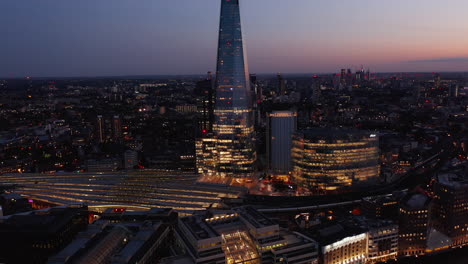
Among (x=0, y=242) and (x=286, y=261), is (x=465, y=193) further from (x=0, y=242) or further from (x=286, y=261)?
(x=0, y=242)

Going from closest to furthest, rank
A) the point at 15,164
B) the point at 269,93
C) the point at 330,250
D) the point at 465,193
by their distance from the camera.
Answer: the point at 330,250 → the point at 465,193 → the point at 15,164 → the point at 269,93

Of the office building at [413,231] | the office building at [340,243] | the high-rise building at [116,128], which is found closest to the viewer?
the office building at [340,243]

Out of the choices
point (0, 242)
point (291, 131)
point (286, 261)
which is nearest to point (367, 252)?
point (286, 261)

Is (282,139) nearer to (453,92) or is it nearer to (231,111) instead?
(231,111)

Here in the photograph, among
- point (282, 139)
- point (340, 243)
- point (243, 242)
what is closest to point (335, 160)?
point (282, 139)

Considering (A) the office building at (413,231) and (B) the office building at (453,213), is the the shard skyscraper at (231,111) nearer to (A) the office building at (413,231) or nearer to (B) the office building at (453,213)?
(A) the office building at (413,231)

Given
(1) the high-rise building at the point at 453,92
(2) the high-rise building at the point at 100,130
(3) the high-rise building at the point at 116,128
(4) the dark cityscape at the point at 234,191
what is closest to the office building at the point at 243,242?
(4) the dark cityscape at the point at 234,191
